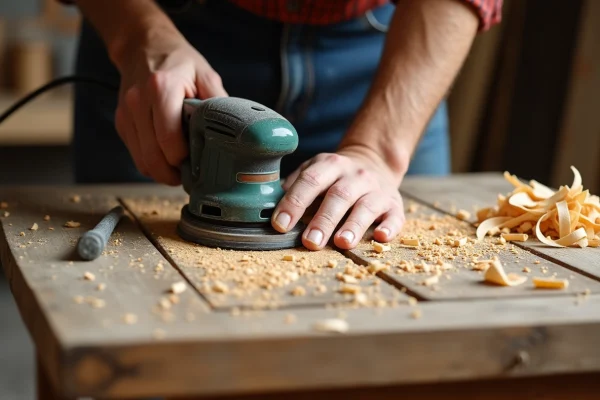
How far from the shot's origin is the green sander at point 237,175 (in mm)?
1124

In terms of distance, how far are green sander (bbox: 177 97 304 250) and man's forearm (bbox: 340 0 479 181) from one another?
24 cm

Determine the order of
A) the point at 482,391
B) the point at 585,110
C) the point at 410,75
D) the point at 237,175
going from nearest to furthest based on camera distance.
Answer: the point at 482,391
the point at 237,175
the point at 410,75
the point at 585,110

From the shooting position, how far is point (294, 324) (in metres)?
0.81

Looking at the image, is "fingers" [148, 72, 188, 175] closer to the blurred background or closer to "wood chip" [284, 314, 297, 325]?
"wood chip" [284, 314, 297, 325]

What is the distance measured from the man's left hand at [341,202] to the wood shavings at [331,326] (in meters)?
0.32

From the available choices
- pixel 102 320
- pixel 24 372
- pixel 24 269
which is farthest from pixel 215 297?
pixel 24 372

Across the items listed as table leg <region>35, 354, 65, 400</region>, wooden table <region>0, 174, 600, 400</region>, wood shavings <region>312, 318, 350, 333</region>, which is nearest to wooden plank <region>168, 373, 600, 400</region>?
wooden table <region>0, 174, 600, 400</region>

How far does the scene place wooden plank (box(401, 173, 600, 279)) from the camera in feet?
3.73

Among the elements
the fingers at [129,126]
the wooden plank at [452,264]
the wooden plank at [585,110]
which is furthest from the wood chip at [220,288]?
the wooden plank at [585,110]

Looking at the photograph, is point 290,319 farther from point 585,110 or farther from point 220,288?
point 585,110

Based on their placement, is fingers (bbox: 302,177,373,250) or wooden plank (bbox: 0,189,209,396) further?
fingers (bbox: 302,177,373,250)

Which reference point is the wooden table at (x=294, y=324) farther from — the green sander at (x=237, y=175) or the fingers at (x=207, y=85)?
the fingers at (x=207, y=85)

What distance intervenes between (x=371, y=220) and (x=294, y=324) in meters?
0.41

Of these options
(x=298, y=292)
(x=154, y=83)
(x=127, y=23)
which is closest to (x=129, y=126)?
(x=154, y=83)
